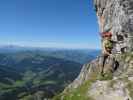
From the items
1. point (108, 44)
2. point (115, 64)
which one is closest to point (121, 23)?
point (108, 44)

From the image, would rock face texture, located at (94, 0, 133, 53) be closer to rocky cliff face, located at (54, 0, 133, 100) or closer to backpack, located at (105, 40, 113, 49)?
rocky cliff face, located at (54, 0, 133, 100)

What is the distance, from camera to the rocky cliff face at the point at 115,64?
38.4 m

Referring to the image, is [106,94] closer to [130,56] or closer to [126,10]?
[130,56]

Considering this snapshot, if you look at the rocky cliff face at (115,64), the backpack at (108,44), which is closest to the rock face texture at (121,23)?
the rocky cliff face at (115,64)

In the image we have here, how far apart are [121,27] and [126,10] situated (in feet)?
13.0

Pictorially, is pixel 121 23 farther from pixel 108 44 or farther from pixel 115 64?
pixel 115 64

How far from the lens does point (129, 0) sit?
54125 mm

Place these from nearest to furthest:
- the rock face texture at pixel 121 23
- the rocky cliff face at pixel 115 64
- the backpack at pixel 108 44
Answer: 1. the rocky cliff face at pixel 115 64
2. the rock face texture at pixel 121 23
3. the backpack at pixel 108 44

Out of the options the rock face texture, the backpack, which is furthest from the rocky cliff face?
the backpack

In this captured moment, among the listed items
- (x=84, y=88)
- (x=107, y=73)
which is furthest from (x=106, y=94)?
(x=107, y=73)

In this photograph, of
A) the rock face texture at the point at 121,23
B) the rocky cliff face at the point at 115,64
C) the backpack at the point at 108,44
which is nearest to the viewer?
the rocky cliff face at the point at 115,64

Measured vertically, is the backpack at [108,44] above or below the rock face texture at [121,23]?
below

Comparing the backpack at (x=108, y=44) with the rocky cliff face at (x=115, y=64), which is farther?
the backpack at (x=108, y=44)

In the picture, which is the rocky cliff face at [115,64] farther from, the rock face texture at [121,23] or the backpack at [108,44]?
the backpack at [108,44]
